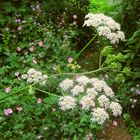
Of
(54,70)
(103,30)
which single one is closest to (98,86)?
(103,30)

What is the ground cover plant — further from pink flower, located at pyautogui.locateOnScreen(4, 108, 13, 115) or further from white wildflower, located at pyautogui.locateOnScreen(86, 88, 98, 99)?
white wildflower, located at pyautogui.locateOnScreen(86, 88, 98, 99)

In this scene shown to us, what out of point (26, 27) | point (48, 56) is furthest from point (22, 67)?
point (26, 27)

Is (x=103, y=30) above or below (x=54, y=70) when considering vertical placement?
above

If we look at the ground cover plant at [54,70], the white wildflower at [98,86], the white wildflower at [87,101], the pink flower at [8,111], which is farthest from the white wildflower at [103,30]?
the pink flower at [8,111]

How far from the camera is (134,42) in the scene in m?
5.91

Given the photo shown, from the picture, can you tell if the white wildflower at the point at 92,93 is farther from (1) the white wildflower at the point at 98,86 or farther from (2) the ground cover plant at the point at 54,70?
(2) the ground cover plant at the point at 54,70

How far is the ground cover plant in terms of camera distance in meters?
5.02

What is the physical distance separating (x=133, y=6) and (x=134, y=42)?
783 mm

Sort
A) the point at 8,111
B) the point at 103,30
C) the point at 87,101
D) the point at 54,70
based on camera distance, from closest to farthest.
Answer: the point at 87,101 < the point at 103,30 < the point at 8,111 < the point at 54,70

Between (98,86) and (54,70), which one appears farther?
(54,70)

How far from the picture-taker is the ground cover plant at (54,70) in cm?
502

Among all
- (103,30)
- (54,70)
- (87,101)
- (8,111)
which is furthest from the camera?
(54,70)

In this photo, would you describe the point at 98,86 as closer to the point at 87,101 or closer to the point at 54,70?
the point at 87,101

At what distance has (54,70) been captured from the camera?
19.9 ft
